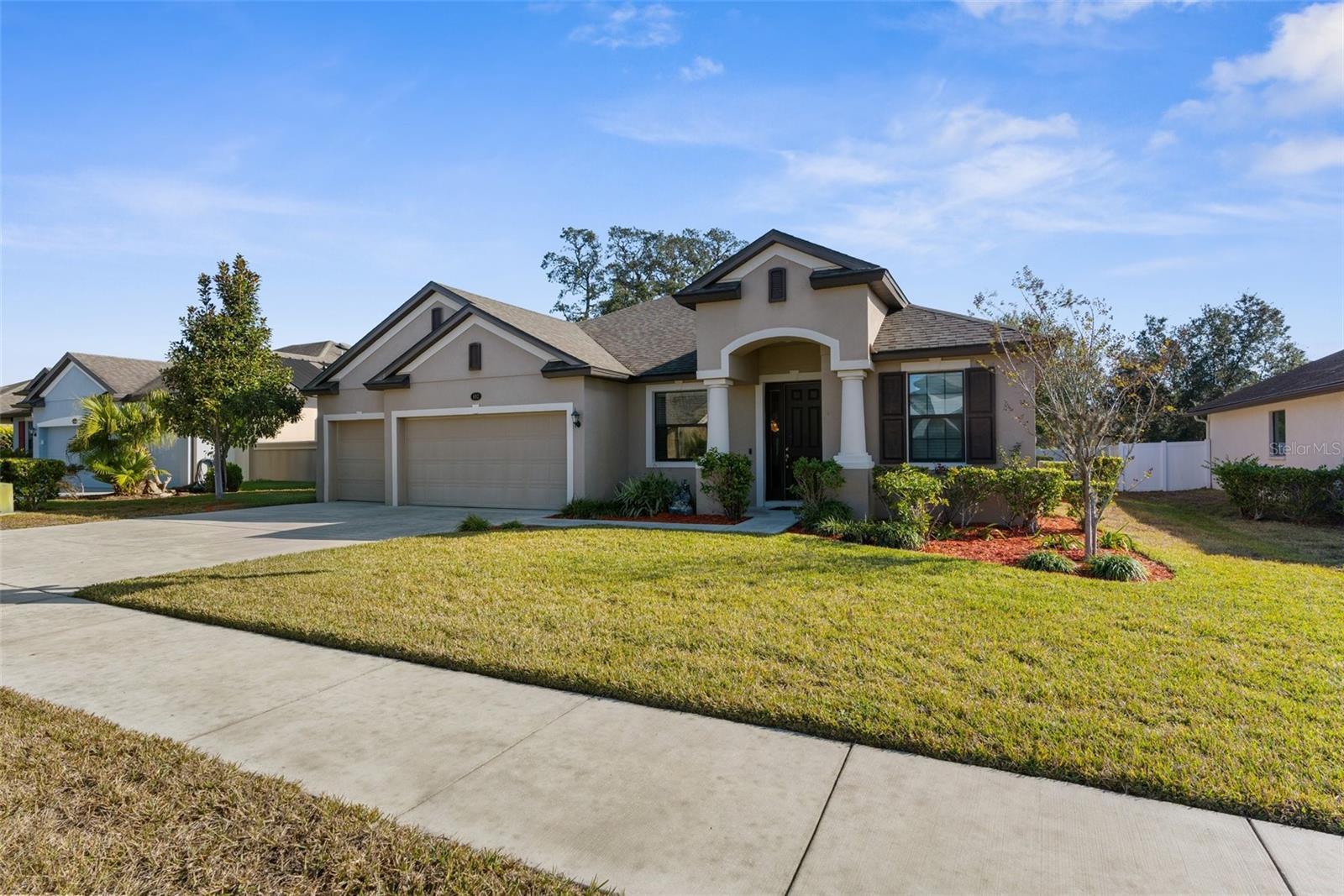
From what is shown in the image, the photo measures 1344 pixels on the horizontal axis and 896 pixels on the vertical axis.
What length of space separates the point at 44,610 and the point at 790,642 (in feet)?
23.6

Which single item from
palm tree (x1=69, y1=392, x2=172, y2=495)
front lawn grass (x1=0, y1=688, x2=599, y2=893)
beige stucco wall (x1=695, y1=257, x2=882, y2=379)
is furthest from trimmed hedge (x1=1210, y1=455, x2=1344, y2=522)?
palm tree (x1=69, y1=392, x2=172, y2=495)

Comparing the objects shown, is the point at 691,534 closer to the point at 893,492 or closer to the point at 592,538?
the point at 592,538

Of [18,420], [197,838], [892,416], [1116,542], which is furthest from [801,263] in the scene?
[18,420]

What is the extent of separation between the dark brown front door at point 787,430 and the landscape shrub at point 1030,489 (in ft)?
12.6

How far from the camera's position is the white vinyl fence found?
71.9 ft

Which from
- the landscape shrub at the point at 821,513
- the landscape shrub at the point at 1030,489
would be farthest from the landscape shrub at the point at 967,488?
the landscape shrub at the point at 821,513

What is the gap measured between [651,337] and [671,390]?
241 centimetres

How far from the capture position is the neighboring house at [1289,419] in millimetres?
15386

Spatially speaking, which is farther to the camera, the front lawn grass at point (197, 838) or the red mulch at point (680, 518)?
the red mulch at point (680, 518)

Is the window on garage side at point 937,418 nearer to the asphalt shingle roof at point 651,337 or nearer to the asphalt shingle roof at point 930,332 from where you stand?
the asphalt shingle roof at point 930,332

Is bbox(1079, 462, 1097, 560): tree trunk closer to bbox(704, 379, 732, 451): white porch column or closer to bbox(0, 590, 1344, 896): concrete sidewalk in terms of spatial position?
bbox(704, 379, 732, 451): white porch column

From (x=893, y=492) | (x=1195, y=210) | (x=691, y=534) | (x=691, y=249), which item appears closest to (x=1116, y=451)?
(x=1195, y=210)

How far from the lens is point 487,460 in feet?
52.5

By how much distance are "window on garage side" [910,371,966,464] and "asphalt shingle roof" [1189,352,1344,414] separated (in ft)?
29.2
